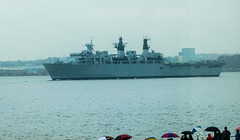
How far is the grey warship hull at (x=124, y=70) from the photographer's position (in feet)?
288

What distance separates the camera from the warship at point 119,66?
8806 cm

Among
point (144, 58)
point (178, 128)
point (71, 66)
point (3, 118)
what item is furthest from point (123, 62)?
point (178, 128)

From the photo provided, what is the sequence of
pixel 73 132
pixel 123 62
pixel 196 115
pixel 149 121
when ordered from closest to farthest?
pixel 73 132
pixel 149 121
pixel 196 115
pixel 123 62

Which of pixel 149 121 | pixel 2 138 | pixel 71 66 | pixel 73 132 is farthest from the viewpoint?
pixel 71 66

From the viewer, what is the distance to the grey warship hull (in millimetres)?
87875

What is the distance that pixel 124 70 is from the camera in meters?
91.9

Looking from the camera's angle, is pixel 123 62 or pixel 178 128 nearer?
pixel 178 128

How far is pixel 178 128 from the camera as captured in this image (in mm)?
24391

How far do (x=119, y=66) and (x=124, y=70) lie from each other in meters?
2.14

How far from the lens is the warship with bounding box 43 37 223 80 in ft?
289

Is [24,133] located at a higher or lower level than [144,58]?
lower

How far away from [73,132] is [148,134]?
184 inches

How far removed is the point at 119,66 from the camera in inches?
3561

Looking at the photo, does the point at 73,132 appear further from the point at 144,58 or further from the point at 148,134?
the point at 144,58
